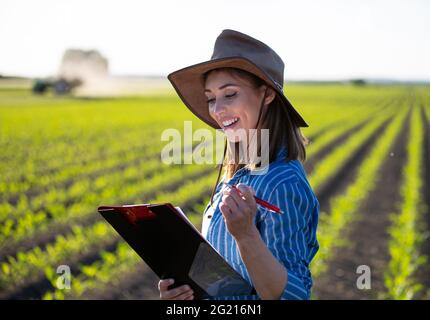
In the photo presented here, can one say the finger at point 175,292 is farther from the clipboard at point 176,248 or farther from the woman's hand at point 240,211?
the woman's hand at point 240,211

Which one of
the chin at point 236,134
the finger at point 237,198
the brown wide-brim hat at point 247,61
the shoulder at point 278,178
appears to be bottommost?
the finger at point 237,198

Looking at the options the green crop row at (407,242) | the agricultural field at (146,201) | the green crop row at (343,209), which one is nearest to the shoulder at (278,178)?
the agricultural field at (146,201)

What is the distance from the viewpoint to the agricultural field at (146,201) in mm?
5238

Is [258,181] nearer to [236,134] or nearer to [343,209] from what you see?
[236,134]

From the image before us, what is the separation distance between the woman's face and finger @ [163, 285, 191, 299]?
471mm

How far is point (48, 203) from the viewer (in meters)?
8.00

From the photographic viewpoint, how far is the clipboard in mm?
1531

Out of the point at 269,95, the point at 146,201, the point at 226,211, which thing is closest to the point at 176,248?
the point at 226,211

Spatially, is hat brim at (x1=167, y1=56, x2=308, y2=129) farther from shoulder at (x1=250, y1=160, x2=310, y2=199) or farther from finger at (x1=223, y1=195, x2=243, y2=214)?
finger at (x1=223, y1=195, x2=243, y2=214)

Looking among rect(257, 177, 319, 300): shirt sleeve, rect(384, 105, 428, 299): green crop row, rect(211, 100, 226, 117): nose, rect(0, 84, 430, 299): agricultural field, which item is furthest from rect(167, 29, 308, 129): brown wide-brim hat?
rect(384, 105, 428, 299): green crop row

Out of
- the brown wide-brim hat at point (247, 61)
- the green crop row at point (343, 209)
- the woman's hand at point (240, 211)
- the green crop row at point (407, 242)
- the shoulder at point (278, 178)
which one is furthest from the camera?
the green crop row at point (343, 209)

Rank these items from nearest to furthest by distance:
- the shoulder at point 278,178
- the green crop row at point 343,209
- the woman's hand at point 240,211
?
the woman's hand at point 240,211
the shoulder at point 278,178
the green crop row at point 343,209

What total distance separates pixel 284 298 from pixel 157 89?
6506 cm

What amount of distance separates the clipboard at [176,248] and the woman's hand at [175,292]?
0.01 meters
